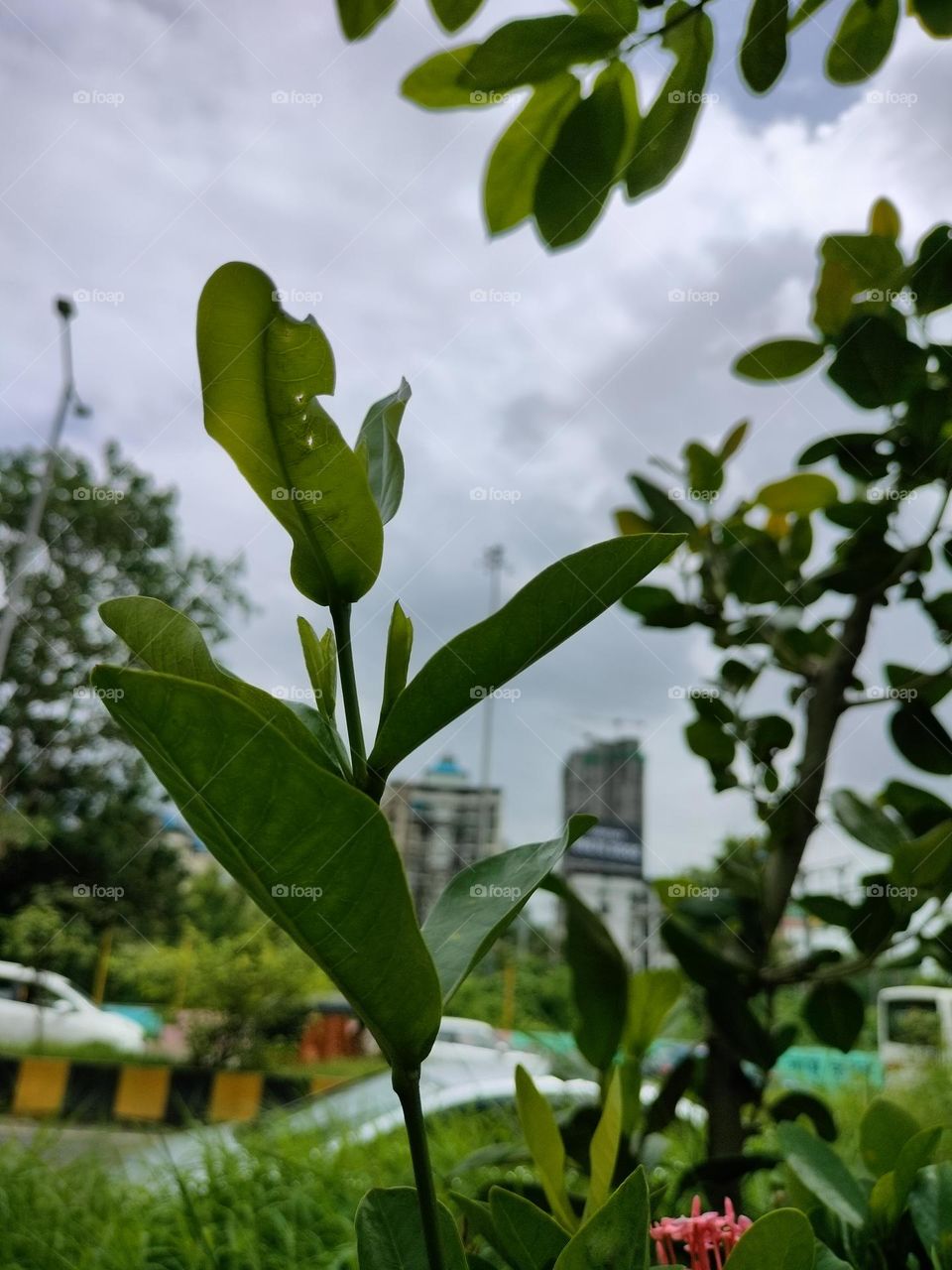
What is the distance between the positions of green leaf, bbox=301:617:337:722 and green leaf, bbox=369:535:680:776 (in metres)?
0.03

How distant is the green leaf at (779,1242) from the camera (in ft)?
0.83

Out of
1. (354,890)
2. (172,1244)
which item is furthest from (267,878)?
(172,1244)

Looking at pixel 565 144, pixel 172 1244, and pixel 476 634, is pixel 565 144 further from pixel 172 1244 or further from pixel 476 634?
pixel 172 1244

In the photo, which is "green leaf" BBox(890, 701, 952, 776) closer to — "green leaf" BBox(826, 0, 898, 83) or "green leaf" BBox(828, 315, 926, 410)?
"green leaf" BBox(828, 315, 926, 410)

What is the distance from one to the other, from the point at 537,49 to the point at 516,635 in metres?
0.35

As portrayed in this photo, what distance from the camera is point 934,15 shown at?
0.51 m

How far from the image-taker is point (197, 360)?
0.25 m

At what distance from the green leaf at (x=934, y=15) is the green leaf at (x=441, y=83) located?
237 millimetres

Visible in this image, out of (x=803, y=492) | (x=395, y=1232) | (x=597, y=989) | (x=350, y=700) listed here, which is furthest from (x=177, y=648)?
(x=803, y=492)

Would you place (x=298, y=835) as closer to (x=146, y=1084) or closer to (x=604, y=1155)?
(x=604, y=1155)

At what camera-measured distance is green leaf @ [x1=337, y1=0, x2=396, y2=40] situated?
1.63 ft

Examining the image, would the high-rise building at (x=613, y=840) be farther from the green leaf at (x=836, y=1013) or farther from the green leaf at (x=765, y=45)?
the green leaf at (x=765, y=45)

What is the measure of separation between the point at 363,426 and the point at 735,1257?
11.1 inches

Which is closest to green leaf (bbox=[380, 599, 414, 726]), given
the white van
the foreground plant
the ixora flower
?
the foreground plant
